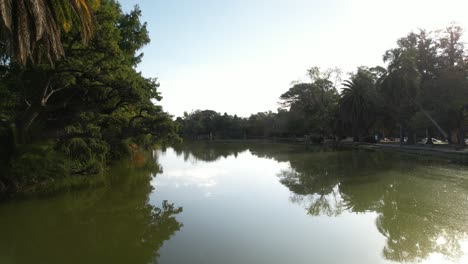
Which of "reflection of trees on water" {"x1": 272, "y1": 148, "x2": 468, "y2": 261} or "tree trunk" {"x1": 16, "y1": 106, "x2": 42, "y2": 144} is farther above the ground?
"tree trunk" {"x1": 16, "y1": 106, "x2": 42, "y2": 144}

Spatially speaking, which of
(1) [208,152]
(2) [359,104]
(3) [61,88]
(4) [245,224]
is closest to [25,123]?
(3) [61,88]

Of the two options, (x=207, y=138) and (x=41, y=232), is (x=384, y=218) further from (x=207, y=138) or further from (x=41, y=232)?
(x=207, y=138)

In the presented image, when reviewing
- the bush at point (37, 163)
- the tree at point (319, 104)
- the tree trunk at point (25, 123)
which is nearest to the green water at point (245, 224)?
the bush at point (37, 163)

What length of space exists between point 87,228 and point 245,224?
4309 mm

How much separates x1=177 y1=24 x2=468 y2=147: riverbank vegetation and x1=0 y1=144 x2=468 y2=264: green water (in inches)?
440

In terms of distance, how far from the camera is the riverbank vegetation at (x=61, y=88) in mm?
8156

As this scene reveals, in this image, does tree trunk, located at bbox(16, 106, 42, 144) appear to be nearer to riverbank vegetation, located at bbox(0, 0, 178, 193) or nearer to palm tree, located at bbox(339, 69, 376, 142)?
riverbank vegetation, located at bbox(0, 0, 178, 193)

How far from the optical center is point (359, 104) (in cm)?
4591

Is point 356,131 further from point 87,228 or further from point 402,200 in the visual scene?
point 87,228

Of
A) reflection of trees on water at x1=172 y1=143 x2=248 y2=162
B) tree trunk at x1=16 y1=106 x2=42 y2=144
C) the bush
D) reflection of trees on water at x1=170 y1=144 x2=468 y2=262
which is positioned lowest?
reflection of trees on water at x1=170 y1=144 x2=468 y2=262

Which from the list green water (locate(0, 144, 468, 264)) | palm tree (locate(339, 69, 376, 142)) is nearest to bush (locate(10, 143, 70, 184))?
green water (locate(0, 144, 468, 264))

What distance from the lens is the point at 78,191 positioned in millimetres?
13203

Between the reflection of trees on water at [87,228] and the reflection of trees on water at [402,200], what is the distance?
16.9ft

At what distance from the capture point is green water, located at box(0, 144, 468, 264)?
6.43m
